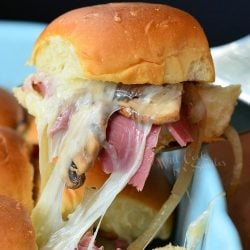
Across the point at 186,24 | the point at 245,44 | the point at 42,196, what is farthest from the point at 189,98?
the point at 245,44

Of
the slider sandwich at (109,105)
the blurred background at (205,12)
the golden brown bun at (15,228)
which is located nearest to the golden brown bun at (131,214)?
the slider sandwich at (109,105)

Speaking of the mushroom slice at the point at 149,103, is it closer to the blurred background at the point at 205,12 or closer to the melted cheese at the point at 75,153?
the melted cheese at the point at 75,153

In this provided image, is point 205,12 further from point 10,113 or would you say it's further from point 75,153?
point 75,153

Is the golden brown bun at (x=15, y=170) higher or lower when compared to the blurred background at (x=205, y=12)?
higher

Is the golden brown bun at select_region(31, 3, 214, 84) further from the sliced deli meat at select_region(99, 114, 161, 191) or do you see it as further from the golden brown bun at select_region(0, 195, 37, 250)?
the golden brown bun at select_region(0, 195, 37, 250)

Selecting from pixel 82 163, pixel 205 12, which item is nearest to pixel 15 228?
pixel 82 163

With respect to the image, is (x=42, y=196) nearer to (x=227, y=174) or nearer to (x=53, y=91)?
(x=53, y=91)
